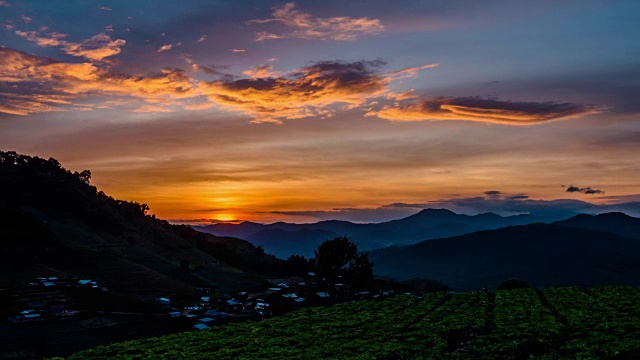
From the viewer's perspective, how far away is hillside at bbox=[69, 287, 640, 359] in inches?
1415

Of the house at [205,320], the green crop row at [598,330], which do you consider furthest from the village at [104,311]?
the green crop row at [598,330]

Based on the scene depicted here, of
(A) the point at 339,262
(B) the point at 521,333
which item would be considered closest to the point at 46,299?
(A) the point at 339,262

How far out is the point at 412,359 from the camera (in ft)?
115

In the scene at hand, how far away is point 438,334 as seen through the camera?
4250 cm

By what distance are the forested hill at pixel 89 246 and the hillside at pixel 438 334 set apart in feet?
209

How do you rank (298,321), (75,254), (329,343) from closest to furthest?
(329,343), (298,321), (75,254)

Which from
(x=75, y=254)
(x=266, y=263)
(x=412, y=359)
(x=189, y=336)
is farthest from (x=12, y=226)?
(x=412, y=359)

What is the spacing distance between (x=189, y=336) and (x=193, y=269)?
89222mm

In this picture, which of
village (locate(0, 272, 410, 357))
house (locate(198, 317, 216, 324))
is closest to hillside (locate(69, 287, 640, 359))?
house (locate(198, 317, 216, 324))

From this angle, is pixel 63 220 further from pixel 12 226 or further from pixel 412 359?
pixel 412 359

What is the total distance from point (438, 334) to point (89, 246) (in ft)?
419

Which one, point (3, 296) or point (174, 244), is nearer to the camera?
point (3, 296)

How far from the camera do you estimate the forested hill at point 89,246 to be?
113m

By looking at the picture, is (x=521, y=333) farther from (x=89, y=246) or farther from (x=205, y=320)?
(x=89, y=246)
